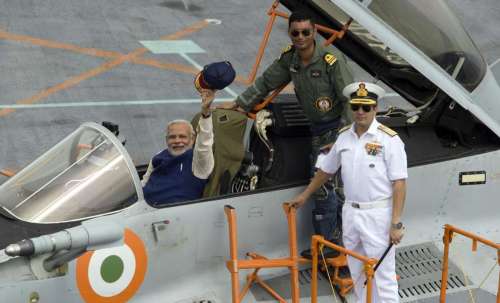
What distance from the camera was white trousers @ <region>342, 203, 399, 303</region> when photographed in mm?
6758

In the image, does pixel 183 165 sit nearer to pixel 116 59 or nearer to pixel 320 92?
pixel 320 92

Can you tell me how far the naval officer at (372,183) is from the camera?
6.67 m

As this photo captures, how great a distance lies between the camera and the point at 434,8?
7.71 m

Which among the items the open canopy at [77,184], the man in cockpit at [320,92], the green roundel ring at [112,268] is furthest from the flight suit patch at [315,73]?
the green roundel ring at [112,268]

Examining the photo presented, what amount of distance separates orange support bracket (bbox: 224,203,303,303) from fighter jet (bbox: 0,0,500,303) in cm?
10

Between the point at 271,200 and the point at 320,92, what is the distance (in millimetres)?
999

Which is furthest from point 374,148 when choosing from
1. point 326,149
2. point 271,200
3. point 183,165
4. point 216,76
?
point 183,165

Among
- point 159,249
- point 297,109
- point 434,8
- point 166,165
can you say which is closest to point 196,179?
point 166,165

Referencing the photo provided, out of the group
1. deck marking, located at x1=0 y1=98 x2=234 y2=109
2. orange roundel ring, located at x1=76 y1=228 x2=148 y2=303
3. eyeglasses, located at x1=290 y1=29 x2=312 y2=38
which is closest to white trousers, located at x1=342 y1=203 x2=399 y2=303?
eyeglasses, located at x1=290 y1=29 x2=312 y2=38

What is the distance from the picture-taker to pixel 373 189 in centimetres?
673

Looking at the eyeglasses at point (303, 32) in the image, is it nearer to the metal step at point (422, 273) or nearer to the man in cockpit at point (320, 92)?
the man in cockpit at point (320, 92)

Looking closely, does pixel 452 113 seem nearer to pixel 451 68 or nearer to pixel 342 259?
pixel 451 68

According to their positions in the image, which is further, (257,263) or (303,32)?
(303,32)

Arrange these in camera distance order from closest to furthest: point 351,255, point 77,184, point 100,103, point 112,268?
point 112,268 → point 351,255 → point 77,184 → point 100,103
